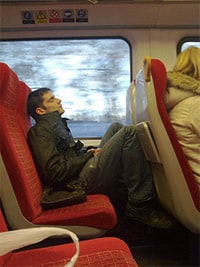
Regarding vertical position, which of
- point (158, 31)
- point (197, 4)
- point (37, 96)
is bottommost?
point (37, 96)

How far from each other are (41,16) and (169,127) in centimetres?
157

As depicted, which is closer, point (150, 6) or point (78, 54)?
point (150, 6)

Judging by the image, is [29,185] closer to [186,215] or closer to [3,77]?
[3,77]

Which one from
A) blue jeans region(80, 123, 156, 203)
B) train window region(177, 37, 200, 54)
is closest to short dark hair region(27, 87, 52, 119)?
blue jeans region(80, 123, 156, 203)

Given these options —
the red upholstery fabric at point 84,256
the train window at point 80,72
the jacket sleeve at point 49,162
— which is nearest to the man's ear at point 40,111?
the jacket sleeve at point 49,162

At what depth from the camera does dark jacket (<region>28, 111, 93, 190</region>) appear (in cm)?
166

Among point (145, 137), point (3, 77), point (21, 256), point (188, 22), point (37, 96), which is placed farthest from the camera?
point (188, 22)

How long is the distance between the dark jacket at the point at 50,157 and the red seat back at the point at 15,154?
0.20 feet

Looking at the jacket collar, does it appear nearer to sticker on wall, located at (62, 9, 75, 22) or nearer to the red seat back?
the red seat back

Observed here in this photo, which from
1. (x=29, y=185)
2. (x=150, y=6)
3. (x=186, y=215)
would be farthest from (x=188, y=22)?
(x=29, y=185)

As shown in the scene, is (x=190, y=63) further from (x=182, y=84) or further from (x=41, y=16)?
(x=41, y=16)

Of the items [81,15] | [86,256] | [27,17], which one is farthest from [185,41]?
[86,256]

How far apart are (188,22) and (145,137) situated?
1.45m

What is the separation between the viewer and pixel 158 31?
2.65 metres
